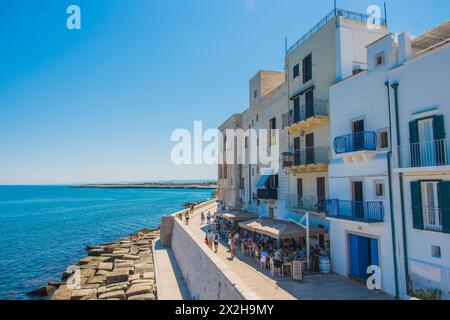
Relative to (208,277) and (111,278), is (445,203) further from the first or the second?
(111,278)

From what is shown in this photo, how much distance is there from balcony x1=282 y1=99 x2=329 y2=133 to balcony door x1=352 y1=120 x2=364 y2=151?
330cm

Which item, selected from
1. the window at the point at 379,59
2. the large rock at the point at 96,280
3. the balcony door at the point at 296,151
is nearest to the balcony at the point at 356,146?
the window at the point at 379,59

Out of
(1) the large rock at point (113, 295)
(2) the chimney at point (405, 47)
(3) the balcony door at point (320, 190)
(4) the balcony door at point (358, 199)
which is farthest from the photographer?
(1) the large rock at point (113, 295)

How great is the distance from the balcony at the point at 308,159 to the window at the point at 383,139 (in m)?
4.55

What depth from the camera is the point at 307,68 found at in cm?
2114

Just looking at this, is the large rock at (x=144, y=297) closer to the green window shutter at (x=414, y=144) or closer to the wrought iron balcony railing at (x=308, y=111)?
the wrought iron balcony railing at (x=308, y=111)

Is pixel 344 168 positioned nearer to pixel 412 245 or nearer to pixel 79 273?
pixel 412 245

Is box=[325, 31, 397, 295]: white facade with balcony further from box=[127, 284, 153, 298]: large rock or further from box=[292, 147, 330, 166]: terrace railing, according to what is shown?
box=[127, 284, 153, 298]: large rock

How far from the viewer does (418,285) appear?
12.0 m

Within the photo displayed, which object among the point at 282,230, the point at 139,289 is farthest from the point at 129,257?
the point at 282,230

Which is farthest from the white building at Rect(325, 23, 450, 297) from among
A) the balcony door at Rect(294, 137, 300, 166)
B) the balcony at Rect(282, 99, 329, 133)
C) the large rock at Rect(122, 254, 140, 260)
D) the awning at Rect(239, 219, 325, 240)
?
the large rock at Rect(122, 254, 140, 260)

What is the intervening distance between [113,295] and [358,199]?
1572cm

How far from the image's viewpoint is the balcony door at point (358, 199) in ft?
48.8
